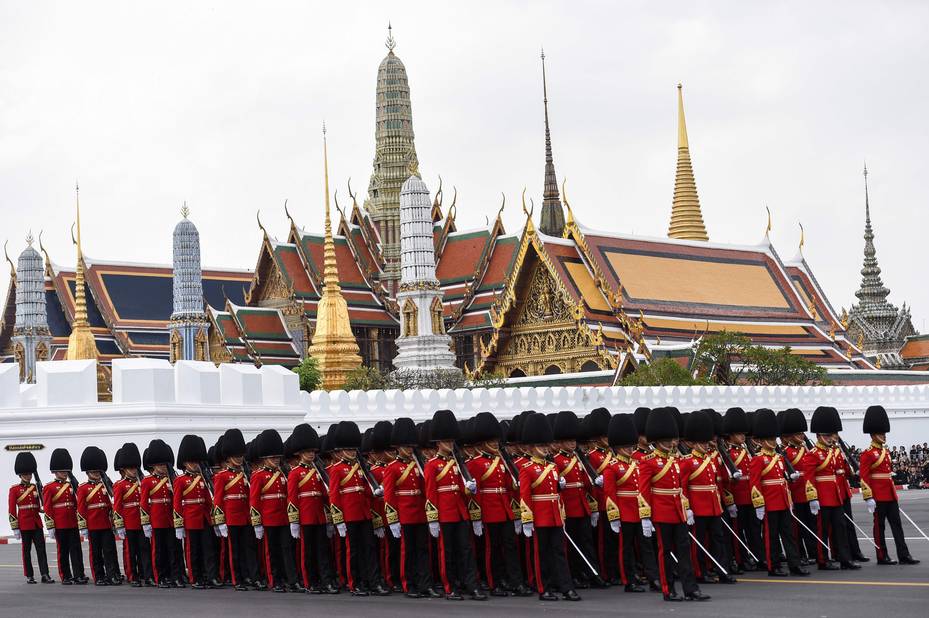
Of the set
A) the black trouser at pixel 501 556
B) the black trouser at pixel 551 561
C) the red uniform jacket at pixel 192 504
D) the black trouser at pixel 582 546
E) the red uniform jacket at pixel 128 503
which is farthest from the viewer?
the red uniform jacket at pixel 128 503

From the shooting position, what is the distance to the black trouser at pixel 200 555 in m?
15.1

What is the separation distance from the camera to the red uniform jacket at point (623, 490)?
12.6 metres

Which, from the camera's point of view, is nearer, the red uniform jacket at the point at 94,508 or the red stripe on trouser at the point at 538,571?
the red stripe on trouser at the point at 538,571

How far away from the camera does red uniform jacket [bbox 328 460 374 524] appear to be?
1366 centimetres

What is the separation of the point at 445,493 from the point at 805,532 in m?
3.40

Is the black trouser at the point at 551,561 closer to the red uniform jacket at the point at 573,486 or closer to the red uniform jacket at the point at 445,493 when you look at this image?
the red uniform jacket at the point at 573,486

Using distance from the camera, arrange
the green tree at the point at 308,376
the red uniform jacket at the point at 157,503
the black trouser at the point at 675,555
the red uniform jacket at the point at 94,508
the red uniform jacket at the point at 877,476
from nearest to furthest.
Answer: the black trouser at the point at 675,555
the red uniform jacket at the point at 877,476
the red uniform jacket at the point at 157,503
the red uniform jacket at the point at 94,508
the green tree at the point at 308,376

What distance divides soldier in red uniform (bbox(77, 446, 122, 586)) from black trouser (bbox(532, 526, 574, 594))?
196 inches

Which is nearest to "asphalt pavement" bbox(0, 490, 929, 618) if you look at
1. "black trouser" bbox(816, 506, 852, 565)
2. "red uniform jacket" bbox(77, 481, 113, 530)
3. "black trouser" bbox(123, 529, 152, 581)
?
"black trouser" bbox(816, 506, 852, 565)

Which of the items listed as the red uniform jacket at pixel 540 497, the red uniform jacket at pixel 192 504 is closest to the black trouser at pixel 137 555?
the red uniform jacket at pixel 192 504

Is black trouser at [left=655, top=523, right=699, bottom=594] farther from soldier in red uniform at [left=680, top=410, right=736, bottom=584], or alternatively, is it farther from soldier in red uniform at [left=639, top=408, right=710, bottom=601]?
soldier in red uniform at [left=680, top=410, right=736, bottom=584]

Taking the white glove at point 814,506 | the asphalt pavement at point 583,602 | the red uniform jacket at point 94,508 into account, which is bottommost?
the asphalt pavement at point 583,602

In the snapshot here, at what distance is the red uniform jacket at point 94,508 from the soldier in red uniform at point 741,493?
5.83 metres

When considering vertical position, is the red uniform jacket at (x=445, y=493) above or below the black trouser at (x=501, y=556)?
above
